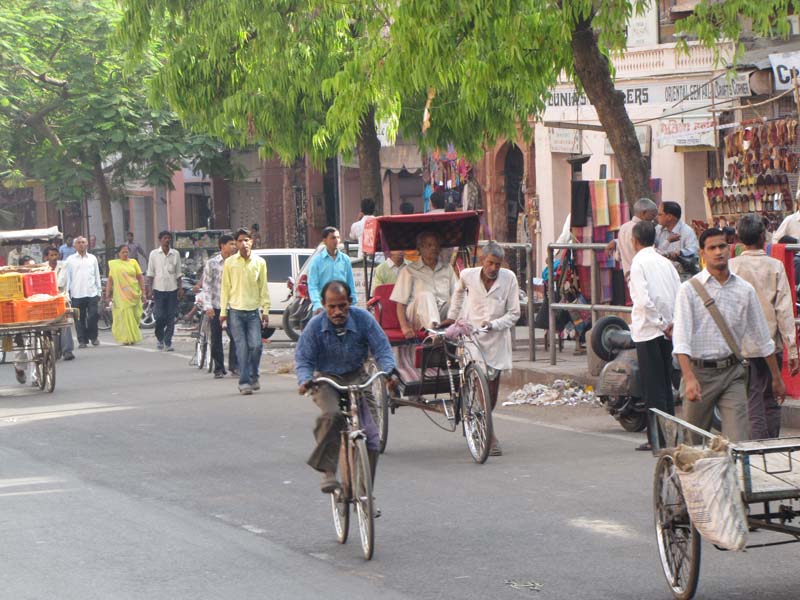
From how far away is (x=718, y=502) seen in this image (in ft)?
20.6

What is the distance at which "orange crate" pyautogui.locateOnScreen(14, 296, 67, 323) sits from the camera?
18.2 meters

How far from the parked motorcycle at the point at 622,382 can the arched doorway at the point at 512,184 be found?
50.7 feet

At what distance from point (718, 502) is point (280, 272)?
19355 mm

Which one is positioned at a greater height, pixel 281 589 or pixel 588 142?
pixel 588 142

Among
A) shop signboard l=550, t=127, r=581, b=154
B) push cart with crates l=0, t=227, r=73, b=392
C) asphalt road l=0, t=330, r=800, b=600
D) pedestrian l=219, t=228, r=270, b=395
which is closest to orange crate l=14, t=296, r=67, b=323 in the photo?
push cart with crates l=0, t=227, r=73, b=392

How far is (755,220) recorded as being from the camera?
380 inches

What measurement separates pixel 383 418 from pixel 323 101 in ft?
32.7

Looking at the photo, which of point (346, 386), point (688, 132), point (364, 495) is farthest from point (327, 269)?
point (364, 495)

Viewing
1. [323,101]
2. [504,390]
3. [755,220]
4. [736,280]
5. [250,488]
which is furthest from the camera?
[323,101]

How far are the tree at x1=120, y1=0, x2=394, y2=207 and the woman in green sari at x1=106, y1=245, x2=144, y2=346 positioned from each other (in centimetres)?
333

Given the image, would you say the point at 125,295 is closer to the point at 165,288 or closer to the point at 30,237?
the point at 165,288

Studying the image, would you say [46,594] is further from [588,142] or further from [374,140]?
[588,142]

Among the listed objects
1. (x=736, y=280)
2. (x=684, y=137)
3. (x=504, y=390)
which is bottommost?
(x=504, y=390)

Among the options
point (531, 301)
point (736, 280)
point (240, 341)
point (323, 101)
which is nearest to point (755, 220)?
point (736, 280)
